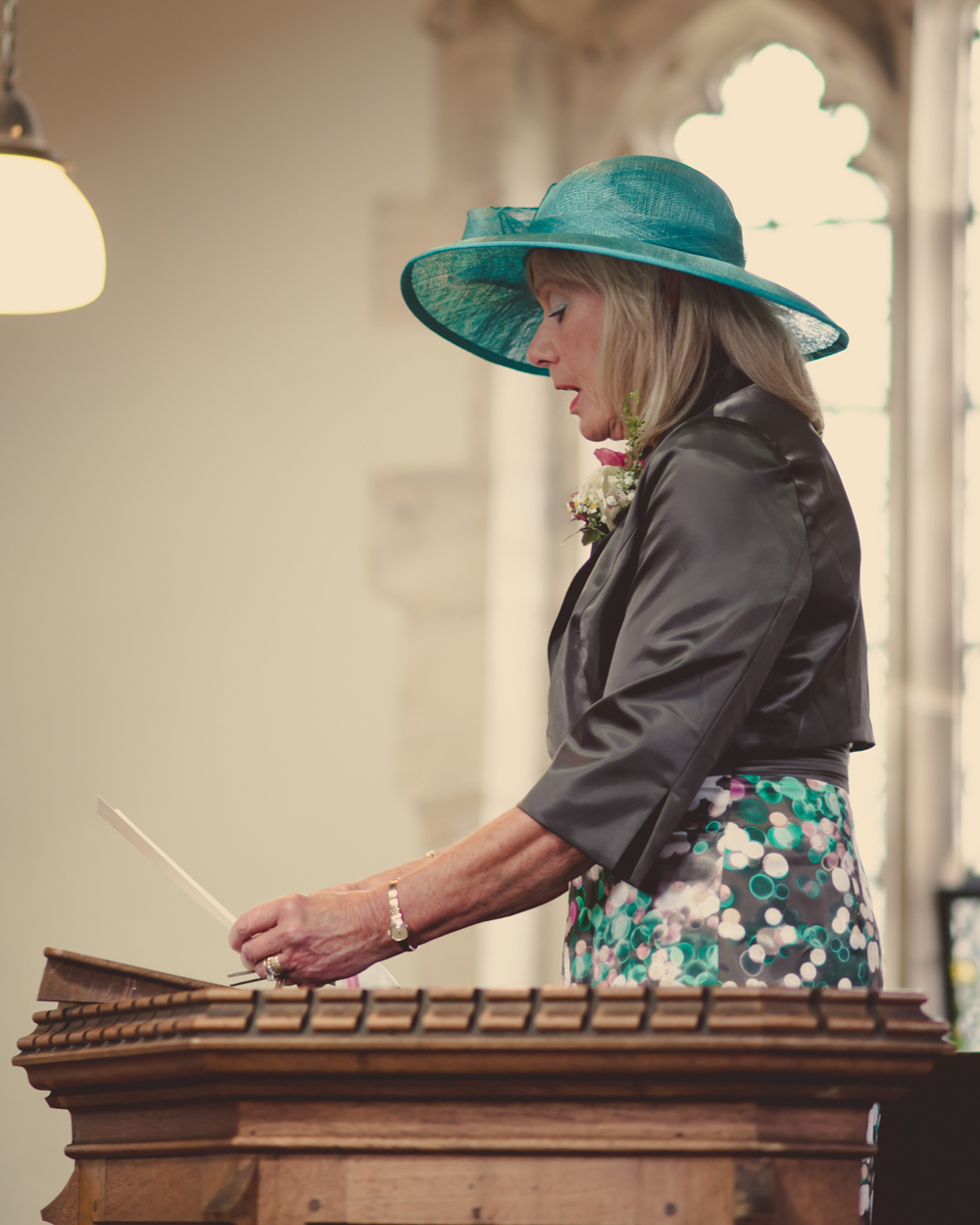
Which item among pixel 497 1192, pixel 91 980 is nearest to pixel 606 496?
pixel 91 980

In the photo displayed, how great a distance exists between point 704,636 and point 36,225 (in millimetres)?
2385

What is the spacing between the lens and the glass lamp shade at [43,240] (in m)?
3.16

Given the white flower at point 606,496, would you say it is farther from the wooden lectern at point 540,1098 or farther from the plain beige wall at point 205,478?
the plain beige wall at point 205,478

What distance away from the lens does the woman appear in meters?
1.27

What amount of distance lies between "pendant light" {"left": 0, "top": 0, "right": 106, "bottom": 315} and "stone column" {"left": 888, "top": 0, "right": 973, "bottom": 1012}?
7.52 feet

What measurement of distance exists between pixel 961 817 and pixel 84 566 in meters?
2.58

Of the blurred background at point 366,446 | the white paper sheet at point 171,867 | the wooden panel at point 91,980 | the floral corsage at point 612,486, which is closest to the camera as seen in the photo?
the wooden panel at point 91,980

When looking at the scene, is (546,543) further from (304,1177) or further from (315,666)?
(304,1177)

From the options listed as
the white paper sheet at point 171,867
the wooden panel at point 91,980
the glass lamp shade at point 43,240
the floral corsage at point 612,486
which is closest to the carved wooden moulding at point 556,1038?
the wooden panel at point 91,980

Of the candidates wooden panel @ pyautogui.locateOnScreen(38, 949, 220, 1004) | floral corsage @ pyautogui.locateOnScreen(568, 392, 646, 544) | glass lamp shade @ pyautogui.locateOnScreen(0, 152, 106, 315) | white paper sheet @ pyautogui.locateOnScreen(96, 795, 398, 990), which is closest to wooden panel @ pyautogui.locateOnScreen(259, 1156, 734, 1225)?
wooden panel @ pyautogui.locateOnScreen(38, 949, 220, 1004)

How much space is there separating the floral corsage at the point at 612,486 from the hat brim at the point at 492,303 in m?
0.19

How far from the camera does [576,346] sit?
5.55 feet

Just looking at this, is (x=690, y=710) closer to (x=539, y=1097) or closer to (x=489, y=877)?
(x=489, y=877)

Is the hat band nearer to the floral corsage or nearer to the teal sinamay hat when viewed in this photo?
the teal sinamay hat
